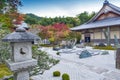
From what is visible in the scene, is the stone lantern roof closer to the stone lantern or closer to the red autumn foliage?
the stone lantern

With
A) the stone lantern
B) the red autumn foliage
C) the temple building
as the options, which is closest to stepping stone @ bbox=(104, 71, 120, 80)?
the stone lantern

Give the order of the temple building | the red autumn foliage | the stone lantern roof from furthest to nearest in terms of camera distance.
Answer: the red autumn foliage → the temple building → the stone lantern roof

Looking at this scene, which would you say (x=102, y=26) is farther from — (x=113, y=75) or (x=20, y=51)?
(x=20, y=51)

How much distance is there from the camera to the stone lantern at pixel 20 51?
3887mm

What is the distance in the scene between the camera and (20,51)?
4156mm

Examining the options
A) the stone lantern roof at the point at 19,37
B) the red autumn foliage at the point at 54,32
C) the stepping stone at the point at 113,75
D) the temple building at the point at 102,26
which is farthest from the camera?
the red autumn foliage at the point at 54,32

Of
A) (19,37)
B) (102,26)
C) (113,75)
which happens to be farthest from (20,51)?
(102,26)

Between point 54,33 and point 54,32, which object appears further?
point 54,32

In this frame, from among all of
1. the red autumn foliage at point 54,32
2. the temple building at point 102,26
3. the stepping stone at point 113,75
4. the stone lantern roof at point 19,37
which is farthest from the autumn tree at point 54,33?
the stone lantern roof at point 19,37

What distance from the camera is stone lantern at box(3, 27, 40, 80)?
3.89 m

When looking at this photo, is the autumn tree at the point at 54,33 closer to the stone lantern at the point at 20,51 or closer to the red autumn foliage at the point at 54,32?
the red autumn foliage at the point at 54,32

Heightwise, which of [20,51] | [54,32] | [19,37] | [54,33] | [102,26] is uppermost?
[102,26]

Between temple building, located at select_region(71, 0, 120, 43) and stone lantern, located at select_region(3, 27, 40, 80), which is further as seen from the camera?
temple building, located at select_region(71, 0, 120, 43)

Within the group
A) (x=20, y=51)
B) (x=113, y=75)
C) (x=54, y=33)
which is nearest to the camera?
(x=20, y=51)
